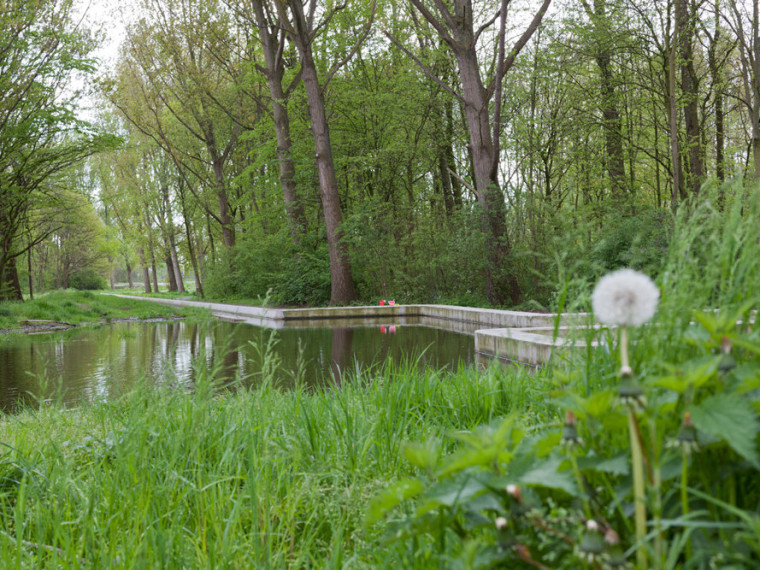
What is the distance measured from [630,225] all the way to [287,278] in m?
10.7

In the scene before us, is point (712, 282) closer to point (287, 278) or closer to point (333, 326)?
point (333, 326)

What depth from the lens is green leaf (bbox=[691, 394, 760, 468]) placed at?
792 mm

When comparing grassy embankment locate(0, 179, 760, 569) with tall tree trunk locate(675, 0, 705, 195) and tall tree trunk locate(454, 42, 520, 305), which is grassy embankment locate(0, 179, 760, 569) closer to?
tall tree trunk locate(454, 42, 520, 305)

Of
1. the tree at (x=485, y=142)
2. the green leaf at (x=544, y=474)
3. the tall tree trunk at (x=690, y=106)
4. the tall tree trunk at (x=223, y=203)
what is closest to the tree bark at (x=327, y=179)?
the tree at (x=485, y=142)

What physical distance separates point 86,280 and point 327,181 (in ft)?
137

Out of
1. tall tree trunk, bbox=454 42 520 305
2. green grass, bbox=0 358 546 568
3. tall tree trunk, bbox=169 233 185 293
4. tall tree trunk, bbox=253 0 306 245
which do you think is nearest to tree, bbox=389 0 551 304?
tall tree trunk, bbox=454 42 520 305

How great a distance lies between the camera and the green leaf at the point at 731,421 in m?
0.79

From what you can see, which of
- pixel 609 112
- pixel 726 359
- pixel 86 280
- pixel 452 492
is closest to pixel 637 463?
pixel 726 359

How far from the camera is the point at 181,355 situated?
30.5 feet

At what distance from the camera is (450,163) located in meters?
21.0

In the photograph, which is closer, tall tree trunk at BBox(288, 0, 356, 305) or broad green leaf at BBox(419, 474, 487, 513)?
broad green leaf at BBox(419, 474, 487, 513)

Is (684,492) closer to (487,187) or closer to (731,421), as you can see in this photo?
(731,421)

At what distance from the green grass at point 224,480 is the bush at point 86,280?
51.4 metres

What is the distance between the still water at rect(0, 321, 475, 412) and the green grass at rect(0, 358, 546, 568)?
1.57m
